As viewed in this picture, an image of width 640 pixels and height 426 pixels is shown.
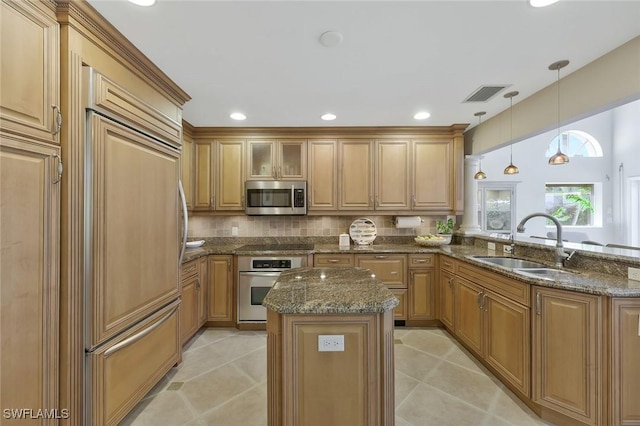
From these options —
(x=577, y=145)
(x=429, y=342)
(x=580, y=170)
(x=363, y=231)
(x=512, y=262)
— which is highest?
(x=577, y=145)

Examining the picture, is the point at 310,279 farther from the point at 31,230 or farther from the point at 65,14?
the point at 65,14

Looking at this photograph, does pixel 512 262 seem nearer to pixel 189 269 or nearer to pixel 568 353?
pixel 568 353

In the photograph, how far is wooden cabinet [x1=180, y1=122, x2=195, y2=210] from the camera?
334cm

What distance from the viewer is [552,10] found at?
1484mm

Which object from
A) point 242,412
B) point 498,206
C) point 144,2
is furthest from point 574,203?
point 144,2

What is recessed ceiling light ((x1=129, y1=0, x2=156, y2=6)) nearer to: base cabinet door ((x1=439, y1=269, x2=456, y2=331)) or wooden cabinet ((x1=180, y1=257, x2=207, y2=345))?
wooden cabinet ((x1=180, y1=257, x2=207, y2=345))

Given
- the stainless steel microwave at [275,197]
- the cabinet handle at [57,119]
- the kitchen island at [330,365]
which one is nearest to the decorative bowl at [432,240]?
the stainless steel microwave at [275,197]

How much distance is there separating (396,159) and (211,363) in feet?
10.4

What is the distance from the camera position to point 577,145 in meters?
6.98

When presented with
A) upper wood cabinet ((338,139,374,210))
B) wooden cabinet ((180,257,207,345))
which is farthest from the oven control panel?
upper wood cabinet ((338,139,374,210))

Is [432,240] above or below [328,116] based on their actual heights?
below

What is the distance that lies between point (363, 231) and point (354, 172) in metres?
0.83

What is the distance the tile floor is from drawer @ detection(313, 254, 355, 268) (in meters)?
1.06

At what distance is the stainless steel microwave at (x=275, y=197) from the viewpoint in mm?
3471
